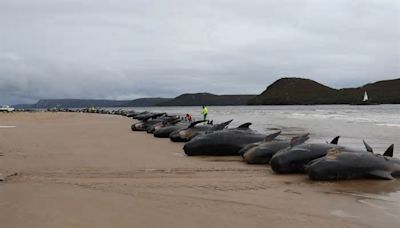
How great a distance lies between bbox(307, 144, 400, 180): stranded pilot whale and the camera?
33.7 ft

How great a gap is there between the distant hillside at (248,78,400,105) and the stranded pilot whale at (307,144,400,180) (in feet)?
489

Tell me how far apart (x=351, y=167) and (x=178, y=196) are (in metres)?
4.23

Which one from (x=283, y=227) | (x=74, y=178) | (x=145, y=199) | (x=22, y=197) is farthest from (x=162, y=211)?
(x=74, y=178)

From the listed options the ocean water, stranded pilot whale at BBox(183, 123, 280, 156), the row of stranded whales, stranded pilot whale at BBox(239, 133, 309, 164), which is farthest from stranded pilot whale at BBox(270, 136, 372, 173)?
the ocean water

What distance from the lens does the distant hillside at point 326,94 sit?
526 ft

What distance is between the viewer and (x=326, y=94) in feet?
601

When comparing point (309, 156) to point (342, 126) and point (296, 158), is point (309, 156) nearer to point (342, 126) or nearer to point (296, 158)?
point (296, 158)

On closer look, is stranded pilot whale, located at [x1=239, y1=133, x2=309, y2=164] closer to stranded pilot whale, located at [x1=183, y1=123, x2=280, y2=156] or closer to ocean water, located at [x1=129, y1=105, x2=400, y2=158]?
stranded pilot whale, located at [x1=183, y1=123, x2=280, y2=156]

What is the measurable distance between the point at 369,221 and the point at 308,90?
7523 inches

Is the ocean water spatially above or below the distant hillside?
below

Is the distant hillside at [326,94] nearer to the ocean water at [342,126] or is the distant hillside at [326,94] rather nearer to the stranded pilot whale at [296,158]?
the ocean water at [342,126]

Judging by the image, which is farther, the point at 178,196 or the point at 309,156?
the point at 309,156

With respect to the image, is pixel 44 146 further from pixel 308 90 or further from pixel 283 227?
pixel 308 90

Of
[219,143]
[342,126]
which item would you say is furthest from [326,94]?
[219,143]
